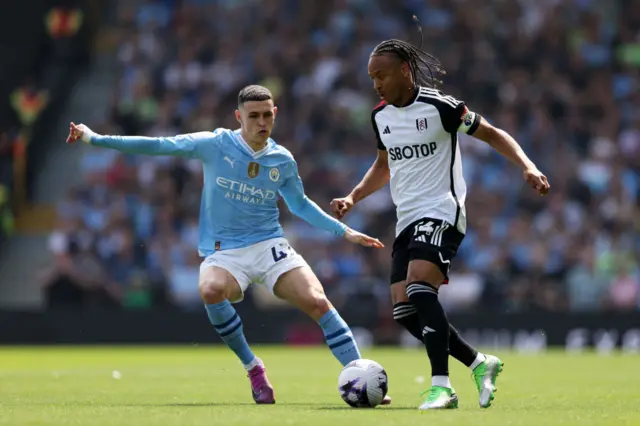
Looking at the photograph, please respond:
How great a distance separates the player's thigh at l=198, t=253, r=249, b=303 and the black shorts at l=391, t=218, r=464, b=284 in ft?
4.27

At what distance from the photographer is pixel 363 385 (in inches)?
337

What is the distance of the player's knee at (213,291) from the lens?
9.29 m

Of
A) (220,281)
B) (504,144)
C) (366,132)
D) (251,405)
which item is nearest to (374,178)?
(504,144)

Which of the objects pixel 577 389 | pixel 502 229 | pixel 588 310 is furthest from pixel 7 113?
pixel 577 389

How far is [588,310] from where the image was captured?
2098 cm

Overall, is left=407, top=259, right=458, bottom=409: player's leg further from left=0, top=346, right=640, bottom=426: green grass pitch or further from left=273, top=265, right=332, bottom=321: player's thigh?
left=273, top=265, right=332, bottom=321: player's thigh

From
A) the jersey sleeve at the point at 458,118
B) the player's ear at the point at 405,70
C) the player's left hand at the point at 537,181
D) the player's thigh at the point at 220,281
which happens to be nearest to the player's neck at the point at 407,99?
the player's ear at the point at 405,70

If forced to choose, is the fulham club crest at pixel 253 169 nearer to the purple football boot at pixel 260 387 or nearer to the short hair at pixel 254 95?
the short hair at pixel 254 95

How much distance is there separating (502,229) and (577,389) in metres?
11.1

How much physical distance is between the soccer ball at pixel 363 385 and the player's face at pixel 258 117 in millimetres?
1930

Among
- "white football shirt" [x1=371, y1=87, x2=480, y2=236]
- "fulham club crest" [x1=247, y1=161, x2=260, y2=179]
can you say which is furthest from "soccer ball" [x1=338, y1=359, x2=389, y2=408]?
"fulham club crest" [x1=247, y1=161, x2=260, y2=179]

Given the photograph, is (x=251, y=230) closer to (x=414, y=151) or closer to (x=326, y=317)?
(x=326, y=317)

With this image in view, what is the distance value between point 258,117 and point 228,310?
1440 millimetres

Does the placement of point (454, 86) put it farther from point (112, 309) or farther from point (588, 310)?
point (112, 309)
